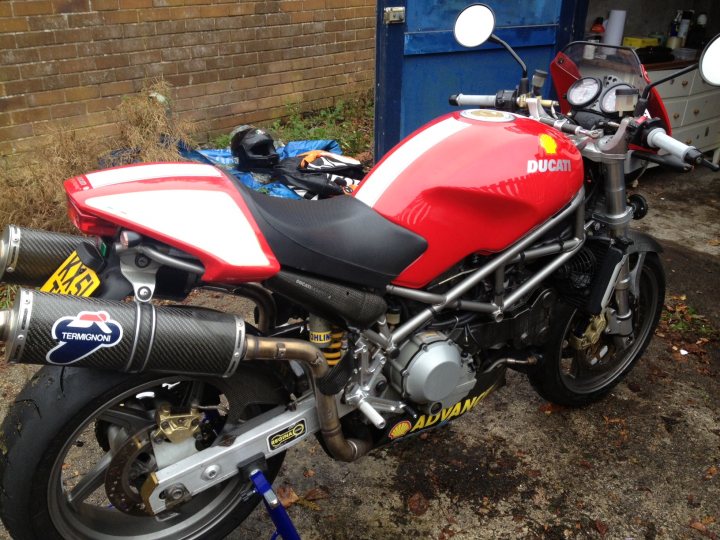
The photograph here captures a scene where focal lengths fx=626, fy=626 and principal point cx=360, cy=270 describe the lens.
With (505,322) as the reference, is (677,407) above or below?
below

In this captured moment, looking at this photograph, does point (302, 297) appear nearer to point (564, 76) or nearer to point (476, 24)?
point (476, 24)

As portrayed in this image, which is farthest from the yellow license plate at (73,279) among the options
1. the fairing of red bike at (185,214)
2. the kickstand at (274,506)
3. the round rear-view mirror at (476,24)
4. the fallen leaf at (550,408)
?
the fallen leaf at (550,408)

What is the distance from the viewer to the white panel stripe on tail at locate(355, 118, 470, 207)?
1.91 m

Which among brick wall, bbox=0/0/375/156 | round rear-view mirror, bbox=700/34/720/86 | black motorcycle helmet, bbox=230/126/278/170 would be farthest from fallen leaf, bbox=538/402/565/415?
brick wall, bbox=0/0/375/156

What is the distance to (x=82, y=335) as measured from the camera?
1385mm

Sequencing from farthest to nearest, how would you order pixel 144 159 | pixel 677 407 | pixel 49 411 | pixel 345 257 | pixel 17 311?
1. pixel 144 159
2. pixel 677 407
3. pixel 345 257
4. pixel 49 411
5. pixel 17 311

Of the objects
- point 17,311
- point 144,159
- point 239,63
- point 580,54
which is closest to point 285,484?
point 17,311

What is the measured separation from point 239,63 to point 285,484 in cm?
466

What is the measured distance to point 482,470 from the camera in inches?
101

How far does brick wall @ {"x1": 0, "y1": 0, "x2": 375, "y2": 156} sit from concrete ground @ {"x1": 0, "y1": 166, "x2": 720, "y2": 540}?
2.76 metres

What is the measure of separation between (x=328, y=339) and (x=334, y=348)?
0.06 metres

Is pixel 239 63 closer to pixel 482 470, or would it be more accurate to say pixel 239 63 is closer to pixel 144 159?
pixel 144 159

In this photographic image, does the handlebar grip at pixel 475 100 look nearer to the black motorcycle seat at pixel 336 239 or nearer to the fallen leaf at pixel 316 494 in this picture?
the black motorcycle seat at pixel 336 239

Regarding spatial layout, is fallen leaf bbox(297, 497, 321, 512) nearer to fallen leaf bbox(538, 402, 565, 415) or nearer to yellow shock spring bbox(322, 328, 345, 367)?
yellow shock spring bbox(322, 328, 345, 367)
